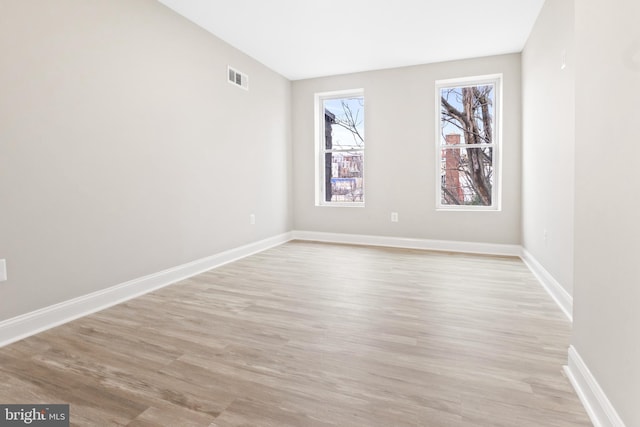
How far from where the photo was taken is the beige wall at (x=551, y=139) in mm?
2500

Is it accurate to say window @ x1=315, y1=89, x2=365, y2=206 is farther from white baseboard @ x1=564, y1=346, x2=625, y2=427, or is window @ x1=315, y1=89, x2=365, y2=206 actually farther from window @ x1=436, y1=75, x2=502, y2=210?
white baseboard @ x1=564, y1=346, x2=625, y2=427

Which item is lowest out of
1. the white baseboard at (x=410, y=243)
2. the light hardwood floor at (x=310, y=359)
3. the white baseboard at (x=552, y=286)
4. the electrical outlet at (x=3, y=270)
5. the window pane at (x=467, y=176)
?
the light hardwood floor at (x=310, y=359)

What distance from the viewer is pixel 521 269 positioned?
368cm

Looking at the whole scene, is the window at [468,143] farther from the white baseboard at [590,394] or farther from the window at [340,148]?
the white baseboard at [590,394]

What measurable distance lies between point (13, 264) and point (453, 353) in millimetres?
2588

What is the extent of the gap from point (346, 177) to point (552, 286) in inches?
126

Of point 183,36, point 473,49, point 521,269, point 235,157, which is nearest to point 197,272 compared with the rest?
point 235,157

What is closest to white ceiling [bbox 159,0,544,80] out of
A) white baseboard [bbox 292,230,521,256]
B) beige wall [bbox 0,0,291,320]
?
beige wall [bbox 0,0,291,320]

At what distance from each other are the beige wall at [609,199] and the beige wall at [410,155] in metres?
3.12

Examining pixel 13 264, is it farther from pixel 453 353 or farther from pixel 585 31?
pixel 585 31

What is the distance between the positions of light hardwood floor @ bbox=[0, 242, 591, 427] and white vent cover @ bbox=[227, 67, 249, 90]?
2427mm

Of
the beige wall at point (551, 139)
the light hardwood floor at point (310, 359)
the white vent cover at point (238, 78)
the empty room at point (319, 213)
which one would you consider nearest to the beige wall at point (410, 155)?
the empty room at point (319, 213)

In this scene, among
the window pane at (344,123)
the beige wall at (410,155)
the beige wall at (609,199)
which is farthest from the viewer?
the window pane at (344,123)

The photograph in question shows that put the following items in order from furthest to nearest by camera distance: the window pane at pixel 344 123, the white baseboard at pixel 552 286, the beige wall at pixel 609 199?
1. the window pane at pixel 344 123
2. the white baseboard at pixel 552 286
3. the beige wall at pixel 609 199
